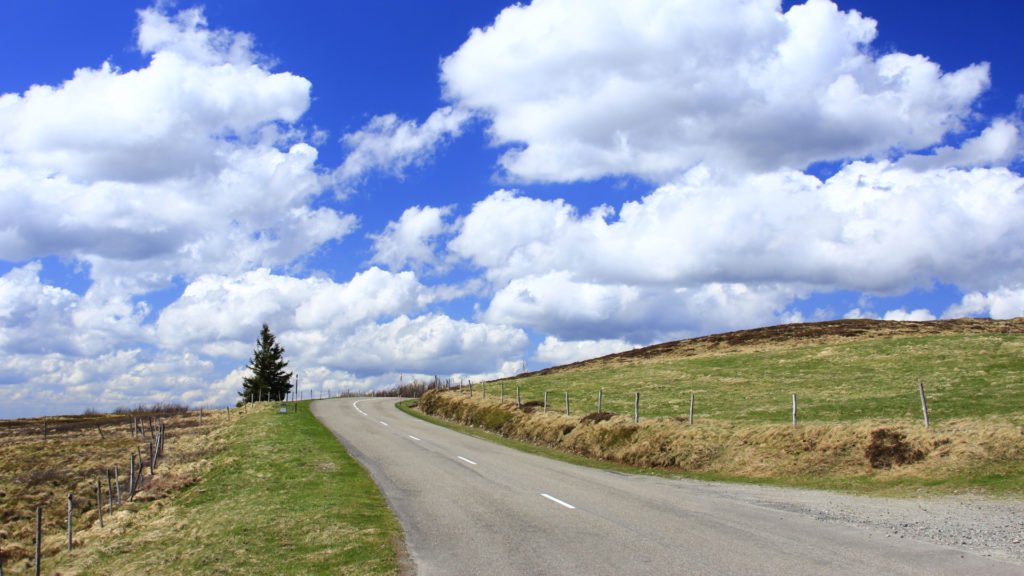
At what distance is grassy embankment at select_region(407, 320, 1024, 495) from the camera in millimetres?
23312

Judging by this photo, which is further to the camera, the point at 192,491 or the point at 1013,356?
the point at 1013,356

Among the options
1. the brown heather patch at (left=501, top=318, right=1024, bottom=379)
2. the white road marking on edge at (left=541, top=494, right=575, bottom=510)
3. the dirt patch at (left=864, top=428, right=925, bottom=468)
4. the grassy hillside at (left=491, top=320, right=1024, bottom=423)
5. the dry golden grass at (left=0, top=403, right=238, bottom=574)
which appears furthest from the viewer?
the brown heather patch at (left=501, top=318, right=1024, bottom=379)

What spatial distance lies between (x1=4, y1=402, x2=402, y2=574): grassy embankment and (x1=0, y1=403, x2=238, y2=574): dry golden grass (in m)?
0.27

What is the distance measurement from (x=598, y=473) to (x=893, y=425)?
11.2 meters

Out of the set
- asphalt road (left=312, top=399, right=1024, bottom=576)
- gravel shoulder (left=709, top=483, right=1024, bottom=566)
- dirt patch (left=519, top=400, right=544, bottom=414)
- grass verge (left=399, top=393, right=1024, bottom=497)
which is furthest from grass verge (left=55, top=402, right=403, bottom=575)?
dirt patch (left=519, top=400, right=544, bottom=414)

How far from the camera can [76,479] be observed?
3491cm

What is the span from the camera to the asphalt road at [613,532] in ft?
39.1

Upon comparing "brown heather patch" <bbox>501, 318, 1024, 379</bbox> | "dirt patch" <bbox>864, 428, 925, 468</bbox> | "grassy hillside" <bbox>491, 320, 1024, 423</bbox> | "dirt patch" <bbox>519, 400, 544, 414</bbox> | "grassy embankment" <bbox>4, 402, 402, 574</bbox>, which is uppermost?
"brown heather patch" <bbox>501, 318, 1024, 379</bbox>

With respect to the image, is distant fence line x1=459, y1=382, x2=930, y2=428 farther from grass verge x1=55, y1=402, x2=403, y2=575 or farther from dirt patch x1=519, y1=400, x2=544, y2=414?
grass verge x1=55, y1=402, x2=403, y2=575

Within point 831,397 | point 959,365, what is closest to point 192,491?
point 831,397

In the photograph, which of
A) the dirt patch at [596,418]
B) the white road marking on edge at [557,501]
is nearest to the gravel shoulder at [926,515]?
the white road marking on edge at [557,501]

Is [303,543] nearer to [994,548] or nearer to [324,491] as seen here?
[324,491]

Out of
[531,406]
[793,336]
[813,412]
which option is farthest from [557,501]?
[793,336]

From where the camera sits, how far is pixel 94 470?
36.9 m
